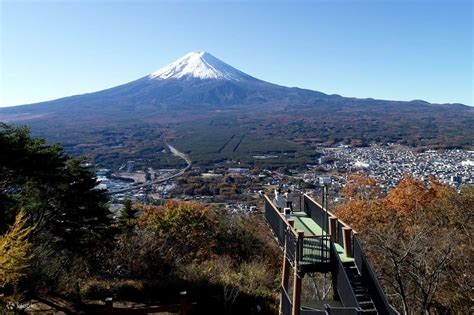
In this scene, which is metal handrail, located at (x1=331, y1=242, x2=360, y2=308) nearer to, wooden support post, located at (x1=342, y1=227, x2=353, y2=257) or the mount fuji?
wooden support post, located at (x1=342, y1=227, x2=353, y2=257)

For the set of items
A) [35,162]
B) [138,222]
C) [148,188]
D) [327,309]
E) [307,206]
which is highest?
[35,162]

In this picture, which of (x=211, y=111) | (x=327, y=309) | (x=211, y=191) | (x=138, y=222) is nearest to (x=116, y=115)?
(x=211, y=111)

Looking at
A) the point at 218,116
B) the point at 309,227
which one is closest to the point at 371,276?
the point at 309,227

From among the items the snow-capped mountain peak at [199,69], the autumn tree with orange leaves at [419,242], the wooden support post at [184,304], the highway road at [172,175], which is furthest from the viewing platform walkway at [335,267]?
the snow-capped mountain peak at [199,69]

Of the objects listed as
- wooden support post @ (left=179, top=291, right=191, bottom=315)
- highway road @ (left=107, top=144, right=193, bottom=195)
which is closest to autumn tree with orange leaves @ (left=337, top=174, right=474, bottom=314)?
wooden support post @ (left=179, top=291, right=191, bottom=315)

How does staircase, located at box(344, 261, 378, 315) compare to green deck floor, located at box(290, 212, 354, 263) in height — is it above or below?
below

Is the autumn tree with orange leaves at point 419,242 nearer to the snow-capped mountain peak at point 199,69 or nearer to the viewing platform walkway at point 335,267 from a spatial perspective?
the viewing platform walkway at point 335,267

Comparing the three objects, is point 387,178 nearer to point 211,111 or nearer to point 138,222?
point 138,222
